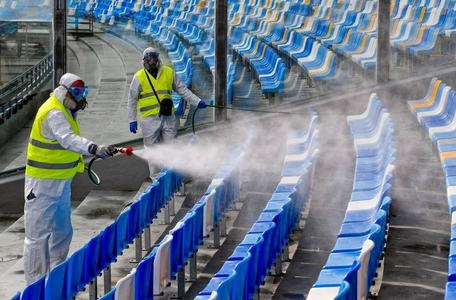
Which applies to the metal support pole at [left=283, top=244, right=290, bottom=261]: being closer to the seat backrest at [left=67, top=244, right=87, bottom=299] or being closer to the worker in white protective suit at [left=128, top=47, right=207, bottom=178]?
the seat backrest at [left=67, top=244, right=87, bottom=299]

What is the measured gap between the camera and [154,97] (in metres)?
10.3

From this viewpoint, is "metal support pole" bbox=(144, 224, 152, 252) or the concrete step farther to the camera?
"metal support pole" bbox=(144, 224, 152, 252)

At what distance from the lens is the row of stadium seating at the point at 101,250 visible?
19.8 ft

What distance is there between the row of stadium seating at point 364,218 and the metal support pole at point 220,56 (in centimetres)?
150

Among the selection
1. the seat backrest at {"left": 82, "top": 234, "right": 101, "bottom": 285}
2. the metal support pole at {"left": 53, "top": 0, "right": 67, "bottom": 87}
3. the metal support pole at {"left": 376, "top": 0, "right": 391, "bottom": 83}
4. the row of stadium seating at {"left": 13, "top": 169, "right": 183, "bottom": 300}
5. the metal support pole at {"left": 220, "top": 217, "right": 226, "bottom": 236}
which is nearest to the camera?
the row of stadium seating at {"left": 13, "top": 169, "right": 183, "bottom": 300}

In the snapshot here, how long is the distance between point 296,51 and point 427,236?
5118 millimetres

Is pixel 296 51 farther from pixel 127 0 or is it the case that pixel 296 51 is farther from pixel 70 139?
pixel 70 139

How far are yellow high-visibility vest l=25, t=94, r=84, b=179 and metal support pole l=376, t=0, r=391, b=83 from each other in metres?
5.08

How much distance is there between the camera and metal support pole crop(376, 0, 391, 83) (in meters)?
12.1

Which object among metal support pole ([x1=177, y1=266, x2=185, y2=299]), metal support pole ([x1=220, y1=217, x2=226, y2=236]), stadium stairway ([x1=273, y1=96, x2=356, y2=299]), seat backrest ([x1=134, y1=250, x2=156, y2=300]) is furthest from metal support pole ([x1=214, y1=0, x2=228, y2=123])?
seat backrest ([x1=134, y1=250, x2=156, y2=300])

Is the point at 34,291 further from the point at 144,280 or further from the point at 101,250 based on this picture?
the point at 101,250

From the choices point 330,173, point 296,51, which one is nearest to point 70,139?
point 330,173

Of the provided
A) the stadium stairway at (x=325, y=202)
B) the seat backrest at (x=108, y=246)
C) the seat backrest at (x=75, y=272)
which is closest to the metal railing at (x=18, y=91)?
the stadium stairway at (x=325, y=202)

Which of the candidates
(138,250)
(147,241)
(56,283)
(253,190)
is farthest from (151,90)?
(56,283)
